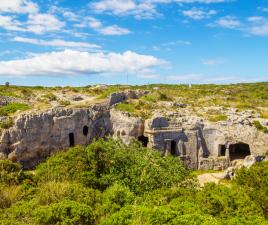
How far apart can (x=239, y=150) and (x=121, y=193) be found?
97.3ft

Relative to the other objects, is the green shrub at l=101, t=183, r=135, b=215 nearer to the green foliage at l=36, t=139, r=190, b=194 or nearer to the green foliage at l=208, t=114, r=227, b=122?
the green foliage at l=36, t=139, r=190, b=194

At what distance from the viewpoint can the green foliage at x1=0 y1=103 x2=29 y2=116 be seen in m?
40.5

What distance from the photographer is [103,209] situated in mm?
18203

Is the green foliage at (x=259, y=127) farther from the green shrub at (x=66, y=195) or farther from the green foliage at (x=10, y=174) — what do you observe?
the green shrub at (x=66, y=195)

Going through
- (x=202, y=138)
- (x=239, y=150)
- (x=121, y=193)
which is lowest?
(x=239, y=150)

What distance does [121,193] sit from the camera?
2059 cm

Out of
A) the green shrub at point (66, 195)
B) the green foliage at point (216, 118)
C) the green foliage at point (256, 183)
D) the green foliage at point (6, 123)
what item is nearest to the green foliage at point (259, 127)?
the green foliage at point (216, 118)

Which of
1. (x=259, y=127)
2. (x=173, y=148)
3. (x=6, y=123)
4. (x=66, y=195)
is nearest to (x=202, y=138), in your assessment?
(x=173, y=148)

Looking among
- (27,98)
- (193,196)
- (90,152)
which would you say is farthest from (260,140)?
(27,98)

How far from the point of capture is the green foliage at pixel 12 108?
133 feet

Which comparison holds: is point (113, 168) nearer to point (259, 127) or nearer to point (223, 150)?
point (223, 150)

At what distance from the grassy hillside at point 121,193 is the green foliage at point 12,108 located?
1406 centimetres

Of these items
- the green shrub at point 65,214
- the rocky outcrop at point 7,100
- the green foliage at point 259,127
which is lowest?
the green shrub at point 65,214

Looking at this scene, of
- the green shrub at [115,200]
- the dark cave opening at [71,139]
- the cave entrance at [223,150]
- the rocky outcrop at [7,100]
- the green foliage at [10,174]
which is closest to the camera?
the green shrub at [115,200]
